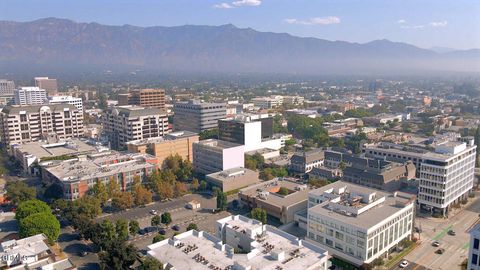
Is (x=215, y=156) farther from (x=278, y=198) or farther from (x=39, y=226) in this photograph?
(x=39, y=226)

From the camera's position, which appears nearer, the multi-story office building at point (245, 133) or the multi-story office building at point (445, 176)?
the multi-story office building at point (445, 176)

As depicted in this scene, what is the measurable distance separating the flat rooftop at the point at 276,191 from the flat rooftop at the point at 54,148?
19.3 metres

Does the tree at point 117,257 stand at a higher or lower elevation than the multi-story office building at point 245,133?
lower

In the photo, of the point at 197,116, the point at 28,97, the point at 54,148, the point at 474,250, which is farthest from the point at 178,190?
the point at 28,97

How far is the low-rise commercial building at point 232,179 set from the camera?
31.7m

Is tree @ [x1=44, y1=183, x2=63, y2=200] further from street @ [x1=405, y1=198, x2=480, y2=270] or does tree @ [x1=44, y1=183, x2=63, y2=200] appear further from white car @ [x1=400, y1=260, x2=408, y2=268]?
street @ [x1=405, y1=198, x2=480, y2=270]

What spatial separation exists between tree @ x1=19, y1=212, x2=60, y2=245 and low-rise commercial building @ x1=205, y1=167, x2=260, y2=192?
13.7m

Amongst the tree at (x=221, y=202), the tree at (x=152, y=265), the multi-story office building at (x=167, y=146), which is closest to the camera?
the tree at (x=152, y=265)

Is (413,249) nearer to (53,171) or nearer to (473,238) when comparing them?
(473,238)

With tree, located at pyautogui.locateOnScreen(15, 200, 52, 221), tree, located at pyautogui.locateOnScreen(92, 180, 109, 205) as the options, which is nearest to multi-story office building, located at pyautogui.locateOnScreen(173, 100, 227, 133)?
tree, located at pyautogui.locateOnScreen(92, 180, 109, 205)

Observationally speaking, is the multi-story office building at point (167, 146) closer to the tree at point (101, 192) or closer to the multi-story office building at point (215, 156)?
the multi-story office building at point (215, 156)

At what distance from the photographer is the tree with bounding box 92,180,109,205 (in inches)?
1096

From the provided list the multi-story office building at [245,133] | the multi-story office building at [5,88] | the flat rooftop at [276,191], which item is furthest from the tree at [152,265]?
the multi-story office building at [5,88]

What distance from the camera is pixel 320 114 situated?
7219 centimetres
